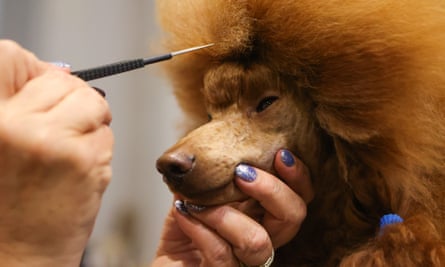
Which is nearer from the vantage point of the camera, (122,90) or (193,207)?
(193,207)

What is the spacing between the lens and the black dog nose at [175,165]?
0.57 metres

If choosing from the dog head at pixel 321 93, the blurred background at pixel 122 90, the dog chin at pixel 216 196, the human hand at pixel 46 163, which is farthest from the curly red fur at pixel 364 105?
the blurred background at pixel 122 90

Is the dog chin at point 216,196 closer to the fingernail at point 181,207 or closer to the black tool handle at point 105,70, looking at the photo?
the fingernail at point 181,207

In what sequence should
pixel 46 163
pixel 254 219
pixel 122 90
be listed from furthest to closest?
pixel 122 90 < pixel 254 219 < pixel 46 163

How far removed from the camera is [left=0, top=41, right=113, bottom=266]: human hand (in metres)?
0.36

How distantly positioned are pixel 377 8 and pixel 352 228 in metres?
0.25

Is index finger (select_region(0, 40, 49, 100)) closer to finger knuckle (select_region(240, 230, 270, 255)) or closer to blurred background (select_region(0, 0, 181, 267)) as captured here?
finger knuckle (select_region(240, 230, 270, 255))

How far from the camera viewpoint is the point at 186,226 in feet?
2.00

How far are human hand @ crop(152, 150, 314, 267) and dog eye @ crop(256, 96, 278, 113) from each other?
0.20 feet

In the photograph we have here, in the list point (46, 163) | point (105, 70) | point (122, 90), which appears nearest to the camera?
point (46, 163)

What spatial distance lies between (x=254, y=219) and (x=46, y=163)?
0.33 meters

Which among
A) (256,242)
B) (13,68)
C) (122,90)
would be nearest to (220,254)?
(256,242)

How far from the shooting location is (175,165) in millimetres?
566

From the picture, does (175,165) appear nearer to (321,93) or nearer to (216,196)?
(216,196)
